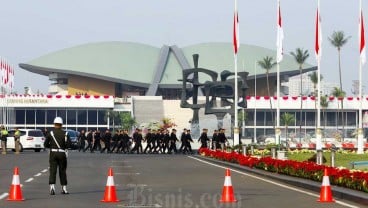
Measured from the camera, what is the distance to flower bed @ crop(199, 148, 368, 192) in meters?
21.5

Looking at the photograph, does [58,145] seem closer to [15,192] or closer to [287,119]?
[15,192]

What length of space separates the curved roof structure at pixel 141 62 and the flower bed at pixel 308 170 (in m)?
123

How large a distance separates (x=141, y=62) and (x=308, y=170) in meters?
142

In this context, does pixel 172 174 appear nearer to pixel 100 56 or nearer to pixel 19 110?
pixel 19 110

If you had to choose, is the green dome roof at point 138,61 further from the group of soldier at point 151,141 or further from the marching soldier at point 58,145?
the marching soldier at point 58,145

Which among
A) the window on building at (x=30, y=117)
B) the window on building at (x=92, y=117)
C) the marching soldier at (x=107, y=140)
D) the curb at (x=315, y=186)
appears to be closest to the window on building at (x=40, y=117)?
the window on building at (x=30, y=117)

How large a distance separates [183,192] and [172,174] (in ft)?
30.6

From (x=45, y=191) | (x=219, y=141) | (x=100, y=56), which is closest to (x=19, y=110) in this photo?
(x=100, y=56)

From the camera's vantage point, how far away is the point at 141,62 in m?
168

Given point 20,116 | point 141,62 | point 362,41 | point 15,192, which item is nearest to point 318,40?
point 362,41

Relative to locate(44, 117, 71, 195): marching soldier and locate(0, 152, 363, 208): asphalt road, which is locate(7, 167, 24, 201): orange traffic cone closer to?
locate(0, 152, 363, 208): asphalt road

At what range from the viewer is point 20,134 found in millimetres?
60156

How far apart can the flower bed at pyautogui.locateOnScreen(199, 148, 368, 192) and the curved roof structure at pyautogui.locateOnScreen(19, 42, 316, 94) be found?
4826 inches

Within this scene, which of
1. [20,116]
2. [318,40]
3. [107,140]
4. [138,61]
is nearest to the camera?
[318,40]
